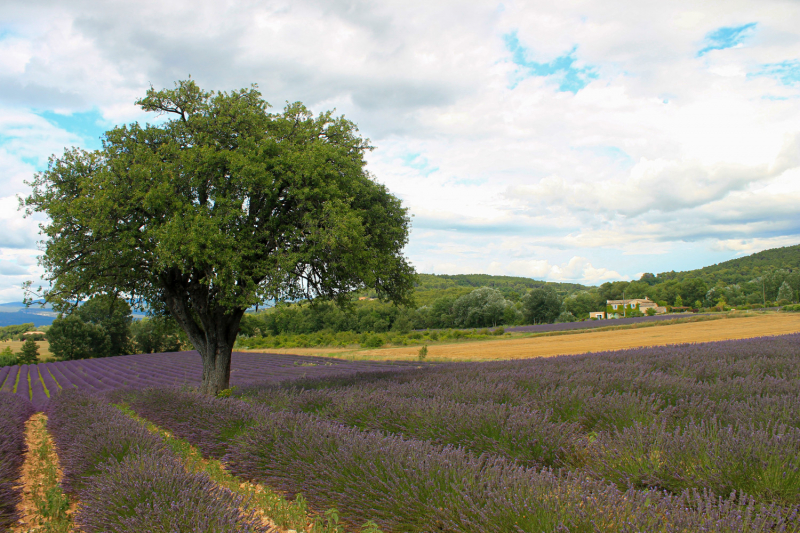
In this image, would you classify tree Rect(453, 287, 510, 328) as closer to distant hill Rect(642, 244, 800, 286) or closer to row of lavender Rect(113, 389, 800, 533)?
distant hill Rect(642, 244, 800, 286)

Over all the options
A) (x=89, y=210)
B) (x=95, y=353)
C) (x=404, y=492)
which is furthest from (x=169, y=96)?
(x=95, y=353)

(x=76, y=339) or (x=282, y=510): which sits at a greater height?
(x=282, y=510)

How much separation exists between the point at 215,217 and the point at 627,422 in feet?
28.8

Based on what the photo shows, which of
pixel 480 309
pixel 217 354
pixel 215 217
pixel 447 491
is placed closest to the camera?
pixel 447 491

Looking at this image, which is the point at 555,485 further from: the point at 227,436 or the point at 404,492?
the point at 227,436

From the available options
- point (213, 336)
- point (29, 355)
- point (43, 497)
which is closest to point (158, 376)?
point (213, 336)

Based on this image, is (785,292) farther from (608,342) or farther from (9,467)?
(9,467)

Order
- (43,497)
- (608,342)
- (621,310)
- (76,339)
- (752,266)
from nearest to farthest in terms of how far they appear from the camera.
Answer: (43,497)
(608,342)
(76,339)
(621,310)
(752,266)

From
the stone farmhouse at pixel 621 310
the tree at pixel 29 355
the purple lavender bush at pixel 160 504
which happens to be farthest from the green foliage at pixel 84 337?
the stone farmhouse at pixel 621 310

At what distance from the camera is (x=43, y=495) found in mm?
5797

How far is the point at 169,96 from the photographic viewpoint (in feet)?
39.1

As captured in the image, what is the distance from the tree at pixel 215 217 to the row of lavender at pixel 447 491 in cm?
460

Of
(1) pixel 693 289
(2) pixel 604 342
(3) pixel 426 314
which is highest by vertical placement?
(1) pixel 693 289

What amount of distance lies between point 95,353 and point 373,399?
72.5 meters
